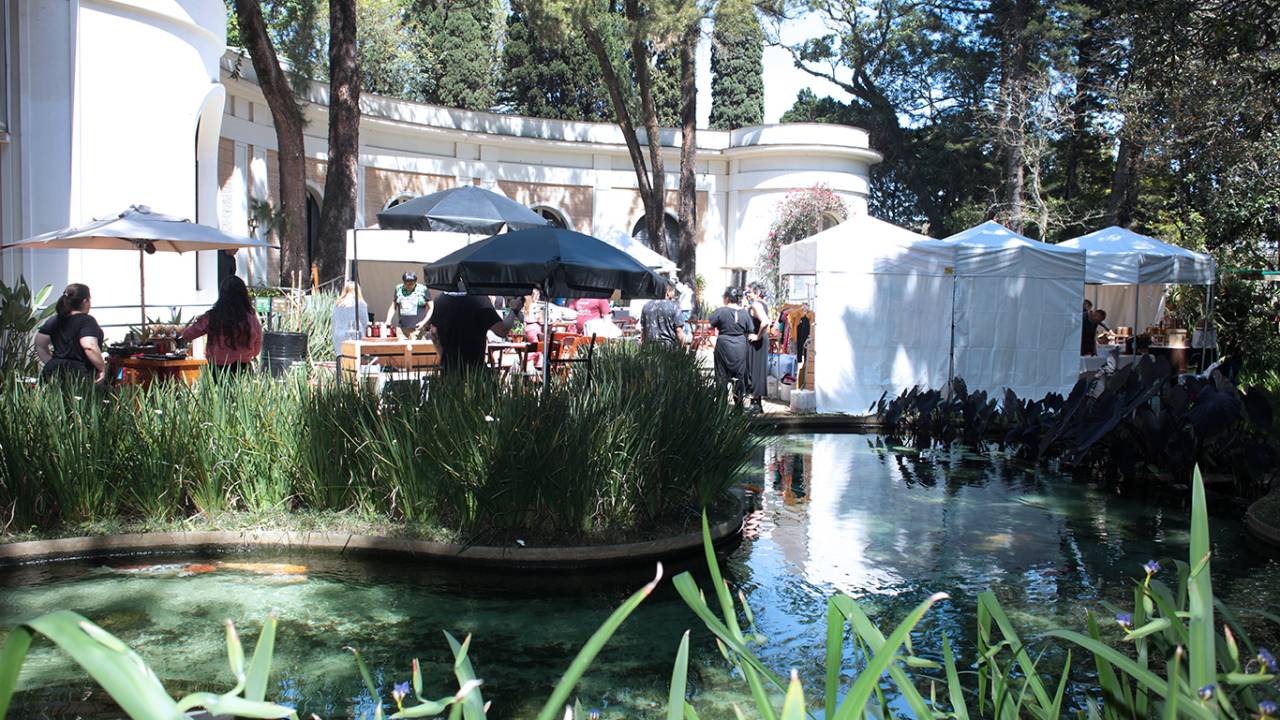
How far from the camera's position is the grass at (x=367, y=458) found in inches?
230

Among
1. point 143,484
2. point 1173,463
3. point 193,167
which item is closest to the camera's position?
point 143,484

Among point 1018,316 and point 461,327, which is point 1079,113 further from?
point 461,327

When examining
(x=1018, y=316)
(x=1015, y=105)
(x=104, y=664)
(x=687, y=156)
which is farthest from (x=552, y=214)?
(x=104, y=664)

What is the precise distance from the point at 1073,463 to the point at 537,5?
14.9 m

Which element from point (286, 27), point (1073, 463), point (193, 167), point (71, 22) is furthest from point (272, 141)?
point (1073, 463)

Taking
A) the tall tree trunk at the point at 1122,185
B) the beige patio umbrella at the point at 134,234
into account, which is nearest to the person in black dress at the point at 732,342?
the beige patio umbrella at the point at 134,234

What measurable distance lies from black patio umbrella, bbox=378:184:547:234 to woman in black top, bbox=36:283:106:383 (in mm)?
4801

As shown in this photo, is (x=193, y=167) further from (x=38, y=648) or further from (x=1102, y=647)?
(x=1102, y=647)

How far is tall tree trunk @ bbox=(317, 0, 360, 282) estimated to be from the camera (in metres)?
15.6

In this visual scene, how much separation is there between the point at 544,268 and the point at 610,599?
3174 mm

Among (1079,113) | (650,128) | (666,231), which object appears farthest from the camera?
(666,231)

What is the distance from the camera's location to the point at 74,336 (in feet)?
24.3

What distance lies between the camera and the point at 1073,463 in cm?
870

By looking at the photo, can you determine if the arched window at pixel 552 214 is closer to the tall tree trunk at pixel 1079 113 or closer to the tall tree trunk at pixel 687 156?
the tall tree trunk at pixel 687 156
